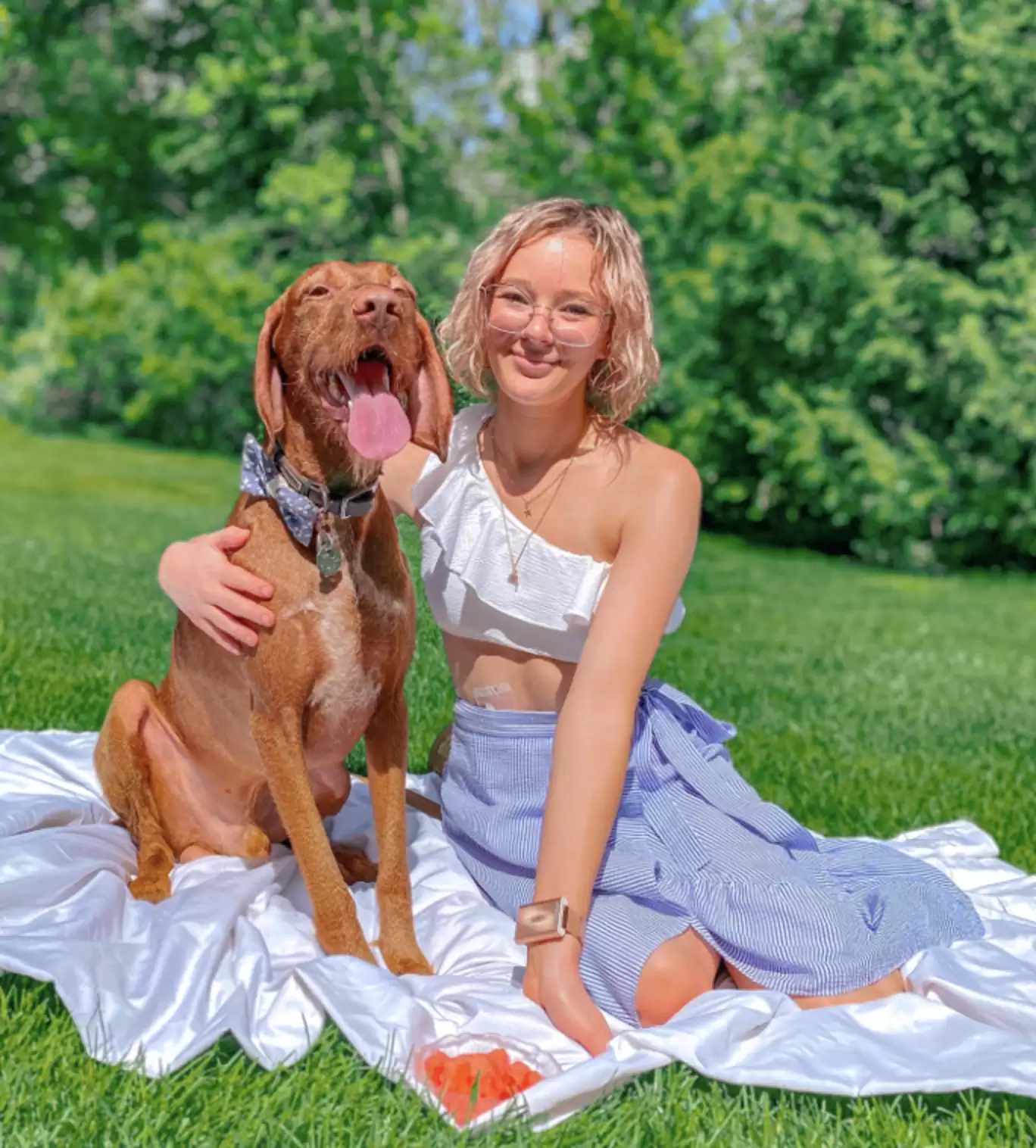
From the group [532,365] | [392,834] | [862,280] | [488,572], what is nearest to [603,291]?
[532,365]

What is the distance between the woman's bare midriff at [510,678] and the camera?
10.5 ft

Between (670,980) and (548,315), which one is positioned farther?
A: (548,315)

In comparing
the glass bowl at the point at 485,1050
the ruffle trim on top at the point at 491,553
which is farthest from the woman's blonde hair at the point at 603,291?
the glass bowl at the point at 485,1050

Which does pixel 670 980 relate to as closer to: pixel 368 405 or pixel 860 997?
pixel 860 997

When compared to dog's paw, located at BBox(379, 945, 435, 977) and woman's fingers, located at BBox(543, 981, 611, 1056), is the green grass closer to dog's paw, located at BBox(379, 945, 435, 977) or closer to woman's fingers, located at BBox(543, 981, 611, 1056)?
woman's fingers, located at BBox(543, 981, 611, 1056)

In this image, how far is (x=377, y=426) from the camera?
103 inches

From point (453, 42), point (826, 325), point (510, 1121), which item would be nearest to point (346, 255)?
point (453, 42)

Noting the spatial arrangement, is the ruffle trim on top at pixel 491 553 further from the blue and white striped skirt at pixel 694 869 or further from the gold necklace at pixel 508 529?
the blue and white striped skirt at pixel 694 869

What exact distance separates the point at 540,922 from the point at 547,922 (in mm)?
17

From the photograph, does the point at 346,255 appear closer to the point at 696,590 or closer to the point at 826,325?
the point at 826,325

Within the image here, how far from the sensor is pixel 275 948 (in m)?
2.96

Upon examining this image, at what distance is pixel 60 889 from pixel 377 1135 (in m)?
1.11

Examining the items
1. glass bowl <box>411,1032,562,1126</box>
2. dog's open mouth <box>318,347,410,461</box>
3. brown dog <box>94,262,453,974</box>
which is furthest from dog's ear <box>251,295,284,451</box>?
glass bowl <box>411,1032,562,1126</box>

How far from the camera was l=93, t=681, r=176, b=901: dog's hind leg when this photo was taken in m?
3.21
